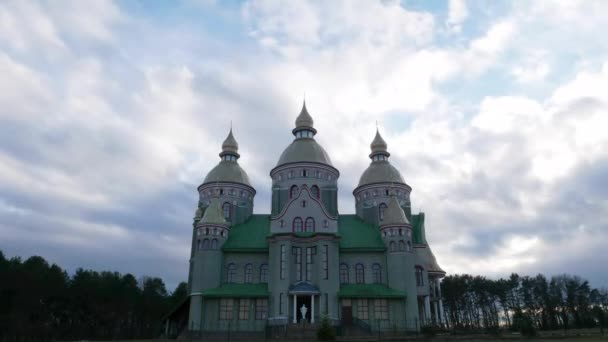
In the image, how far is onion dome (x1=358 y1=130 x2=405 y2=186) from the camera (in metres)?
52.1

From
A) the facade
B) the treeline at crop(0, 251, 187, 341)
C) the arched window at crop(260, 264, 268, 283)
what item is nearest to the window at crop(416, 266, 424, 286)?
the facade

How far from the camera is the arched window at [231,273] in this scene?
4325cm

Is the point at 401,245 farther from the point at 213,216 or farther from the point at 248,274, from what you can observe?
the point at 213,216

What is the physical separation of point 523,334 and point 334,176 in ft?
80.8

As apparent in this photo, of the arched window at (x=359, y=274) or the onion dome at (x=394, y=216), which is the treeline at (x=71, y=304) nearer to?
the arched window at (x=359, y=274)

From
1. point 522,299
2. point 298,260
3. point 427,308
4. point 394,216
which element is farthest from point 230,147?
point 522,299

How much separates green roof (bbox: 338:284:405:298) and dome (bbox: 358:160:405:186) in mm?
13367

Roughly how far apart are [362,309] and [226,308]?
39.4 feet

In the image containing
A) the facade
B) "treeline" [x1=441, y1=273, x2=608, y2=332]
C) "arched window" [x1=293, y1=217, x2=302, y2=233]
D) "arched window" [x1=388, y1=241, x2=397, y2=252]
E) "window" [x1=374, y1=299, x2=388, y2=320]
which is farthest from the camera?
"treeline" [x1=441, y1=273, x2=608, y2=332]

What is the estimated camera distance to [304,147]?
50.5 meters

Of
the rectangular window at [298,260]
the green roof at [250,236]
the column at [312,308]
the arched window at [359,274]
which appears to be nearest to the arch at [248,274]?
the green roof at [250,236]

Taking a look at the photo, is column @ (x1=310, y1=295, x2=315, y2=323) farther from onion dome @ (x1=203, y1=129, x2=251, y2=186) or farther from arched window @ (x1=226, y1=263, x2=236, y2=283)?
onion dome @ (x1=203, y1=129, x2=251, y2=186)

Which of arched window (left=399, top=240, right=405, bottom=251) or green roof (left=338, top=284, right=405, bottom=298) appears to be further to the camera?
arched window (left=399, top=240, right=405, bottom=251)

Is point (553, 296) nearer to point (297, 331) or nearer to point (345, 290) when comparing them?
point (345, 290)
